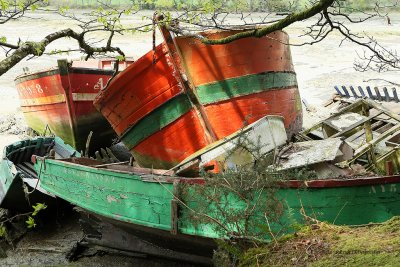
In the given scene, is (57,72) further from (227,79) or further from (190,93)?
(227,79)

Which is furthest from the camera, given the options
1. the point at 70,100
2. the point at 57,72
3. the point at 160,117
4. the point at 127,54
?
the point at 127,54

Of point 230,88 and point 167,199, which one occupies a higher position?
point 230,88

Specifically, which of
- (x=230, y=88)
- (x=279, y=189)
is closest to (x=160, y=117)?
(x=230, y=88)

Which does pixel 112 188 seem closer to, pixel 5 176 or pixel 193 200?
pixel 193 200

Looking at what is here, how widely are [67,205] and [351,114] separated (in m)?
5.29

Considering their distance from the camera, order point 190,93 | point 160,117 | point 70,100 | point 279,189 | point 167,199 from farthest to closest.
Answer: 1. point 70,100
2. point 160,117
3. point 190,93
4. point 167,199
5. point 279,189

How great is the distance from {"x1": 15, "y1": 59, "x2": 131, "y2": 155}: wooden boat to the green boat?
231cm

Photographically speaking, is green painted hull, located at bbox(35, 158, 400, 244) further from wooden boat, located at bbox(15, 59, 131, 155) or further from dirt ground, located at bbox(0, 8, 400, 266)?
wooden boat, located at bbox(15, 59, 131, 155)

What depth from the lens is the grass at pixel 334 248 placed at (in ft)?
10.9

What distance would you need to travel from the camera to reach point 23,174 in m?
9.02

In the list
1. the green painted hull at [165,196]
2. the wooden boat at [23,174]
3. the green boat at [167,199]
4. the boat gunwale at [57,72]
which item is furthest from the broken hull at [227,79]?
the boat gunwale at [57,72]

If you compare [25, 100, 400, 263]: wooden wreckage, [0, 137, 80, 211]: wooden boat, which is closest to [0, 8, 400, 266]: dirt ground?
[0, 137, 80, 211]: wooden boat

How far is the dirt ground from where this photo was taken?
8.09 metres

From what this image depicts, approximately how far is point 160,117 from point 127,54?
17.9 m
